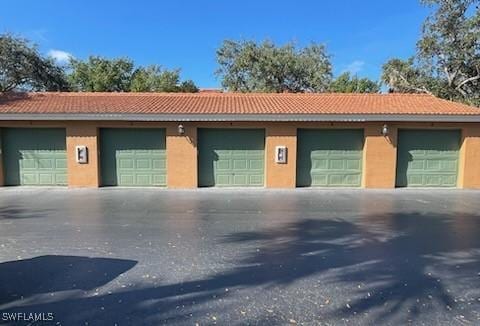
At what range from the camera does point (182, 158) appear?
11859mm

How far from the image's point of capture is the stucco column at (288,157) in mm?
11820

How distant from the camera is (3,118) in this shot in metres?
11.5

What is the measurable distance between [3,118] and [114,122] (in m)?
3.44

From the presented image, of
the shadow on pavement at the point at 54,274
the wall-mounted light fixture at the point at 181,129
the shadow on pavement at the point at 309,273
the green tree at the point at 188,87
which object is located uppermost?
the green tree at the point at 188,87

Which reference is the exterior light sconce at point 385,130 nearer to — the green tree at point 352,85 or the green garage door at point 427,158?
the green garage door at point 427,158

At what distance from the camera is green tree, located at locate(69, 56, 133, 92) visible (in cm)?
2767

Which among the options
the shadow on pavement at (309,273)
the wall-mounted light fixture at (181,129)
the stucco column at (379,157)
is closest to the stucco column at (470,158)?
the stucco column at (379,157)

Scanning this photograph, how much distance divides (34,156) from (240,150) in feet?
22.8

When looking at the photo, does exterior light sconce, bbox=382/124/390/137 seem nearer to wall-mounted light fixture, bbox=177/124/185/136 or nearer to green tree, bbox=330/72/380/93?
wall-mounted light fixture, bbox=177/124/185/136

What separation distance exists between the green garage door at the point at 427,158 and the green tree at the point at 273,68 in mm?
15699

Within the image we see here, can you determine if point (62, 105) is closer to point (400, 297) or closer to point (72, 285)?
point (72, 285)

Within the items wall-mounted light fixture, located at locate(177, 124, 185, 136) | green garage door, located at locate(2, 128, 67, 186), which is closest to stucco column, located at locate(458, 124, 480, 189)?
wall-mounted light fixture, located at locate(177, 124, 185, 136)

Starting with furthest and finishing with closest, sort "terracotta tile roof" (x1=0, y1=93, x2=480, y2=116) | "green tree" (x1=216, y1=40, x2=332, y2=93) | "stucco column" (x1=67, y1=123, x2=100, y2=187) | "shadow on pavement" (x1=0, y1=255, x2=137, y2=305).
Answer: "green tree" (x1=216, y1=40, x2=332, y2=93) < "stucco column" (x1=67, y1=123, x2=100, y2=187) < "terracotta tile roof" (x1=0, y1=93, x2=480, y2=116) < "shadow on pavement" (x1=0, y1=255, x2=137, y2=305)

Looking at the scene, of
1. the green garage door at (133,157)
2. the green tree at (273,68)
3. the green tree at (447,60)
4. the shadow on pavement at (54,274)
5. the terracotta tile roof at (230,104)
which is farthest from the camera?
the green tree at (273,68)
